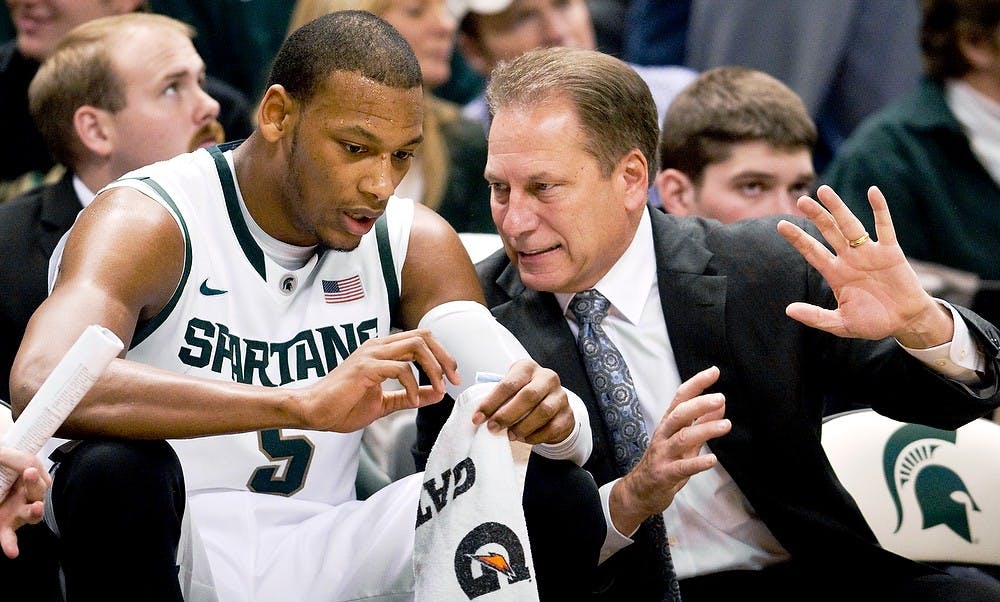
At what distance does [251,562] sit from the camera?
2.76m

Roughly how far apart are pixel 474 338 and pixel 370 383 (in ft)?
1.56

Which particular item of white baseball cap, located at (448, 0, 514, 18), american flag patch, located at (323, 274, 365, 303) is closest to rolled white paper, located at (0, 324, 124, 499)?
american flag patch, located at (323, 274, 365, 303)

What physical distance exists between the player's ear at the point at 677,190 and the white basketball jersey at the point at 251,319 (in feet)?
4.70

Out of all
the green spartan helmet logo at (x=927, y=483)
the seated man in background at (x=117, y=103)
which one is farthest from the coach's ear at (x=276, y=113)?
the green spartan helmet logo at (x=927, y=483)

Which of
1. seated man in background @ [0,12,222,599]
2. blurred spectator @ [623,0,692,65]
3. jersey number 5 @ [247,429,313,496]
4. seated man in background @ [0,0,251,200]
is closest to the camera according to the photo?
jersey number 5 @ [247,429,313,496]

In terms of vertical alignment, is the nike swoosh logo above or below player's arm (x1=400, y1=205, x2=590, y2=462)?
above

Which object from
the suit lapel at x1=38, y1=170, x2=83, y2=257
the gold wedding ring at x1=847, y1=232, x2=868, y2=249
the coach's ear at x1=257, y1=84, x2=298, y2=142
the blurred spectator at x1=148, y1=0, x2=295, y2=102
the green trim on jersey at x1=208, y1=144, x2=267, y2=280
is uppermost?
the blurred spectator at x1=148, y1=0, x2=295, y2=102

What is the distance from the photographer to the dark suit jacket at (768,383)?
10.2 feet

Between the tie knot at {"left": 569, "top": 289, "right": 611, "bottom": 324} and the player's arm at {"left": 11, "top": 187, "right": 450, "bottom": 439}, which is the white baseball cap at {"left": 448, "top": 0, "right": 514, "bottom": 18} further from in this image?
the player's arm at {"left": 11, "top": 187, "right": 450, "bottom": 439}

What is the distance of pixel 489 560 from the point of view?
8.35 ft

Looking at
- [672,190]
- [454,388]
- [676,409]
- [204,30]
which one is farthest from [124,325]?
[204,30]

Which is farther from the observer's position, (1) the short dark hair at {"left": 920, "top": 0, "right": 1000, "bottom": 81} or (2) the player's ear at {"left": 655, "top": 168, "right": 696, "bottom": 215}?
(1) the short dark hair at {"left": 920, "top": 0, "right": 1000, "bottom": 81}

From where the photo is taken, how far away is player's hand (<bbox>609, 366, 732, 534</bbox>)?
2.82m

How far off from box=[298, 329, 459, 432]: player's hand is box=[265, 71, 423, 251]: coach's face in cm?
41
